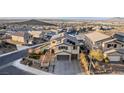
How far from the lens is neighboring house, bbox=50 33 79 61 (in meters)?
2.62

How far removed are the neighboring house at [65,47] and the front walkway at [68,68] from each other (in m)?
0.04

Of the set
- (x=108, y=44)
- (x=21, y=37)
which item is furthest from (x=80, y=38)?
(x=21, y=37)

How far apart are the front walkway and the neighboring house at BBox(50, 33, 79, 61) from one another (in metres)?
0.04

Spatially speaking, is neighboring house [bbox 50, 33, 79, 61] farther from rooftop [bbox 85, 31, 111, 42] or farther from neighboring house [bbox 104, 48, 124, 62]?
neighboring house [bbox 104, 48, 124, 62]

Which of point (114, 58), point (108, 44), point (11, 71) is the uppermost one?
point (108, 44)

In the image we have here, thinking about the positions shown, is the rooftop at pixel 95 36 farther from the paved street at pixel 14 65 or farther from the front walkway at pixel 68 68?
the paved street at pixel 14 65

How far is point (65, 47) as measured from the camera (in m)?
2.63

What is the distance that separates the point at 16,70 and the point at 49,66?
0.32m

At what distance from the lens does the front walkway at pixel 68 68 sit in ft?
8.59

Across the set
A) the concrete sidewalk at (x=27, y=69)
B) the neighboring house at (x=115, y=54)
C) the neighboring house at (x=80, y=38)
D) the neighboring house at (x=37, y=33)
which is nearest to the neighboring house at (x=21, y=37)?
the neighboring house at (x=37, y=33)

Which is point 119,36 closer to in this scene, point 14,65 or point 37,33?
point 37,33

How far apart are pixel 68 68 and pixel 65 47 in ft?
0.67
